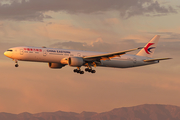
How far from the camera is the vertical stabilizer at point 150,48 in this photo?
75.4 m

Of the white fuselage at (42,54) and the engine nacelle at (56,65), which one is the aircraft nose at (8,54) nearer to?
the white fuselage at (42,54)

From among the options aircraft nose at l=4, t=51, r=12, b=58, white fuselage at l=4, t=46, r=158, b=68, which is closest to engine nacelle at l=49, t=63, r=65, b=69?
white fuselage at l=4, t=46, r=158, b=68

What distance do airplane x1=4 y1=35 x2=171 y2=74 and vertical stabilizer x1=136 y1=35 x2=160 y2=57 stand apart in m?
1.24

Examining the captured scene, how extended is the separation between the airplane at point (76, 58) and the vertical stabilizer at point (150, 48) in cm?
124

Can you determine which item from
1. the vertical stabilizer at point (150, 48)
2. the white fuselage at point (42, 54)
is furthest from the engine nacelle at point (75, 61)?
the vertical stabilizer at point (150, 48)

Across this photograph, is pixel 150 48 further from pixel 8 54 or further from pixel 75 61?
pixel 8 54

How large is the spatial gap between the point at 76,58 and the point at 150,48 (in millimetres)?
24256

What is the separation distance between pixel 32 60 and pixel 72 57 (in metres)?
8.24

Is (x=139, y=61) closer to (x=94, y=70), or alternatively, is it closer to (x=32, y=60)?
(x=94, y=70)

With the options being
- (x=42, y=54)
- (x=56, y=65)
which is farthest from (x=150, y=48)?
(x=42, y=54)

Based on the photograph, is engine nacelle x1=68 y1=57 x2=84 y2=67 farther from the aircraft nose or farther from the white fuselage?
the aircraft nose

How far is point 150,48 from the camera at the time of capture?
76.4 m

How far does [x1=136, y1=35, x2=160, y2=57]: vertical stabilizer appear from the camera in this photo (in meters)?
75.4

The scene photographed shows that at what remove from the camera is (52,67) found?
68.7 m
